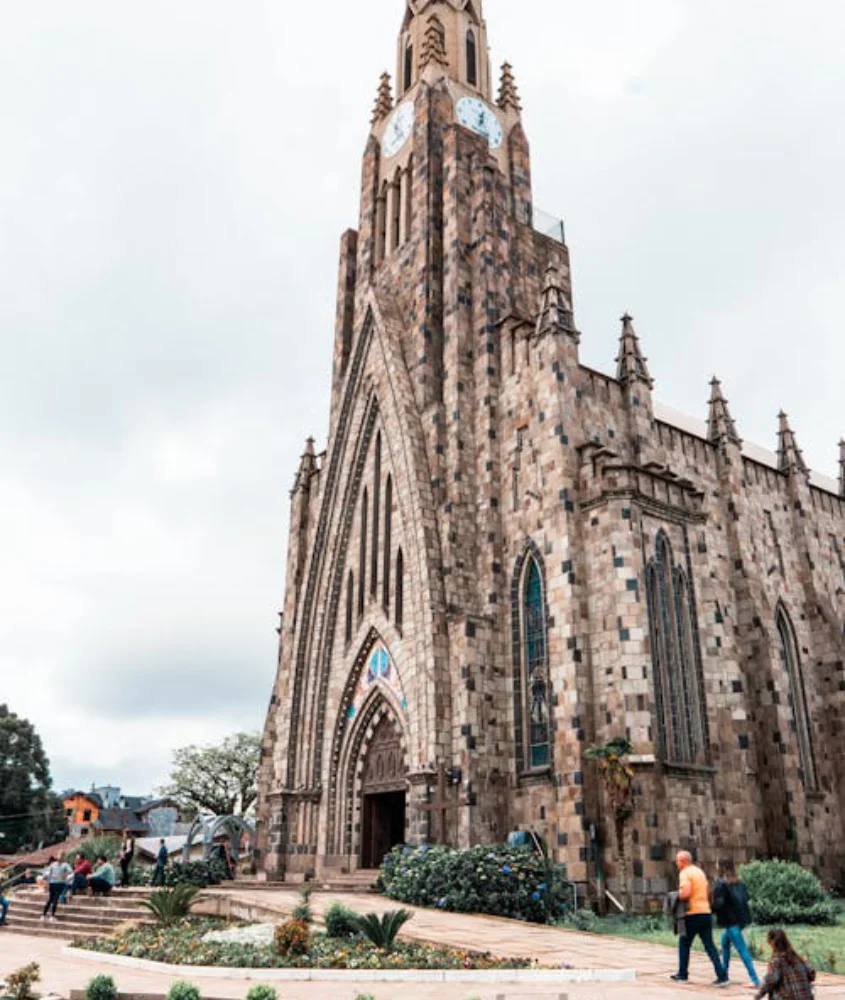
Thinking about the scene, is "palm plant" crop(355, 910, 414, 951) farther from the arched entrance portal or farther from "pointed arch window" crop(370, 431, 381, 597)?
"pointed arch window" crop(370, 431, 381, 597)

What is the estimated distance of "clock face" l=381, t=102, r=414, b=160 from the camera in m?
39.8

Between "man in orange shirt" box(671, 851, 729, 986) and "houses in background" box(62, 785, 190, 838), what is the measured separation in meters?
74.7

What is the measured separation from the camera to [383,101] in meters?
43.3

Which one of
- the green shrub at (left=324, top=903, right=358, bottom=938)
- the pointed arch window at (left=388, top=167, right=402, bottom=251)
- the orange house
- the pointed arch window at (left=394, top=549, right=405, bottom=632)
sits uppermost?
the pointed arch window at (left=388, top=167, right=402, bottom=251)

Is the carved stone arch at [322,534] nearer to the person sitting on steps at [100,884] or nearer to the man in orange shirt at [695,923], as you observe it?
the person sitting on steps at [100,884]

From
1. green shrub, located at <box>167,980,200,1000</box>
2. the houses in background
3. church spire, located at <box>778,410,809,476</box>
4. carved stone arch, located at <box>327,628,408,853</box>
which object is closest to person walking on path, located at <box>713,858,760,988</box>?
green shrub, located at <box>167,980,200,1000</box>

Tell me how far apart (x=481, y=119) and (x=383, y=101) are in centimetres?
640

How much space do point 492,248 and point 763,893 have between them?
22.9 metres

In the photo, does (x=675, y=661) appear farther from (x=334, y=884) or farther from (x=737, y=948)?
(x=737, y=948)

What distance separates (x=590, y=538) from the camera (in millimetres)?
25484

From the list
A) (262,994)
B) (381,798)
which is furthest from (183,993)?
(381,798)

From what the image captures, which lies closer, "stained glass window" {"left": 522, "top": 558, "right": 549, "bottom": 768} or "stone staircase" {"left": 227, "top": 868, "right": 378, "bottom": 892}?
"stained glass window" {"left": 522, "top": 558, "right": 549, "bottom": 768}

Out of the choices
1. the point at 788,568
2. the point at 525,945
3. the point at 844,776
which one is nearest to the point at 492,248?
→ the point at 788,568

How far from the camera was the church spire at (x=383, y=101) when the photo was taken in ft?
140
